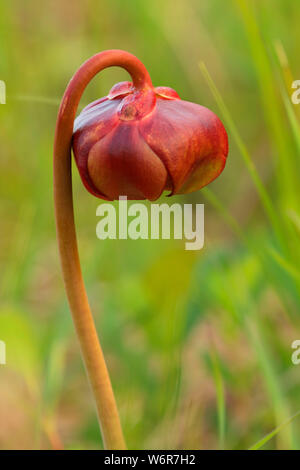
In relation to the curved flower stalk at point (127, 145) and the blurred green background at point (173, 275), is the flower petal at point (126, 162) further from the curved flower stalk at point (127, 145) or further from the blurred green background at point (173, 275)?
the blurred green background at point (173, 275)

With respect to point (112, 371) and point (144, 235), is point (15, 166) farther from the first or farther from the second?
point (112, 371)

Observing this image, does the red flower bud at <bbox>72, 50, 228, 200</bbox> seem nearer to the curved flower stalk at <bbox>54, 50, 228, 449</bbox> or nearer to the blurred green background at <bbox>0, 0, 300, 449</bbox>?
the curved flower stalk at <bbox>54, 50, 228, 449</bbox>

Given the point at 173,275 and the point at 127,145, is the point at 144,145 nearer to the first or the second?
the point at 127,145

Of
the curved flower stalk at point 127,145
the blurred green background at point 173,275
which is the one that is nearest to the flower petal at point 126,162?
the curved flower stalk at point 127,145

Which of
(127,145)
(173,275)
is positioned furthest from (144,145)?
(173,275)

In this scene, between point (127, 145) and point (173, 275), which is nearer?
point (127, 145)
